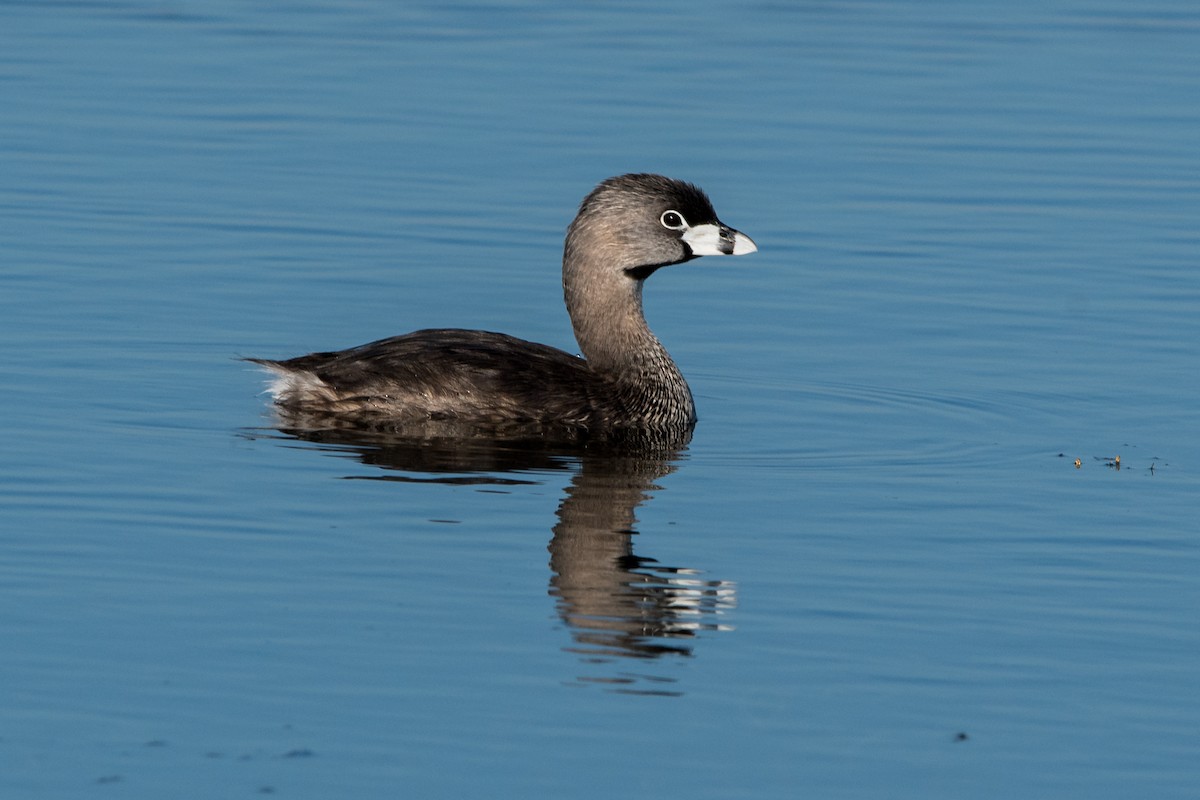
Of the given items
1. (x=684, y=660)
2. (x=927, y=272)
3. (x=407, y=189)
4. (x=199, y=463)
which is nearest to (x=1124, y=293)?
(x=927, y=272)

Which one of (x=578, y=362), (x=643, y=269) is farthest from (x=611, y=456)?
(x=643, y=269)

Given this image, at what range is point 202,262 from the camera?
1542cm

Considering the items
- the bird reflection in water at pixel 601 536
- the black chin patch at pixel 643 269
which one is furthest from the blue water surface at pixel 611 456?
the black chin patch at pixel 643 269

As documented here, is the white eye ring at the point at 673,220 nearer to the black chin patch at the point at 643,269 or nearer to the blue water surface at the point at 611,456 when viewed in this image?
the black chin patch at the point at 643,269

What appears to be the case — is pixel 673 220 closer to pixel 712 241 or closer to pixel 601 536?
pixel 712 241

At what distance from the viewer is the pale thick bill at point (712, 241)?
42.2 feet

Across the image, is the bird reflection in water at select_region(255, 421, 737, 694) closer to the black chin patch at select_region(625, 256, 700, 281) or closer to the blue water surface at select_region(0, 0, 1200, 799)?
the blue water surface at select_region(0, 0, 1200, 799)

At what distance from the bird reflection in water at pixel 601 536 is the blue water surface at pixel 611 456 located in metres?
0.03

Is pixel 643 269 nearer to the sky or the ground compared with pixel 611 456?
nearer to the sky

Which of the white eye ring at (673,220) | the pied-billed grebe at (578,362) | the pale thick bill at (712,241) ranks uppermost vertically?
the white eye ring at (673,220)

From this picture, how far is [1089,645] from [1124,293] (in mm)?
7004

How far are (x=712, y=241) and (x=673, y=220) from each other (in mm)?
248

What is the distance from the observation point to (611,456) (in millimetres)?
11656

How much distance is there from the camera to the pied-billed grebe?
11.8 m
